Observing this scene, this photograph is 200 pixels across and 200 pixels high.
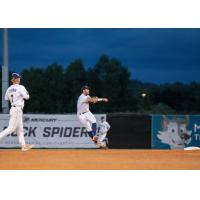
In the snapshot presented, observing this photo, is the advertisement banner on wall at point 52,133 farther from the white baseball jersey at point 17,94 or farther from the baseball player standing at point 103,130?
the white baseball jersey at point 17,94

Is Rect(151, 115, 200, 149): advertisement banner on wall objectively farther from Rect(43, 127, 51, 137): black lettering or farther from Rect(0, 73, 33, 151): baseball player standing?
Rect(0, 73, 33, 151): baseball player standing

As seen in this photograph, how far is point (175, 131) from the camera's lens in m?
24.1

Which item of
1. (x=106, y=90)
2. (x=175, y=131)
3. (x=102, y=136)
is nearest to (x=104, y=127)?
(x=102, y=136)

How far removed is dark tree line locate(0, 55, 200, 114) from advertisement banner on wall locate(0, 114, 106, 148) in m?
19.1

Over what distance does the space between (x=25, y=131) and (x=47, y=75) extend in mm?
26755

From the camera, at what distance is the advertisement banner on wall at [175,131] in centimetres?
2383

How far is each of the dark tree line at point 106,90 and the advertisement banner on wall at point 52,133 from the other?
19052 millimetres

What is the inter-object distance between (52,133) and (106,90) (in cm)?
3059

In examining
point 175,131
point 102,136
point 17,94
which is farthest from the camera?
point 175,131

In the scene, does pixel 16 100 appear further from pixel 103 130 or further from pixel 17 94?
pixel 103 130

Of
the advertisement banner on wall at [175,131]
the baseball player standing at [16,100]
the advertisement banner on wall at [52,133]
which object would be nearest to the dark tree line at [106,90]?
the advertisement banner on wall at [52,133]

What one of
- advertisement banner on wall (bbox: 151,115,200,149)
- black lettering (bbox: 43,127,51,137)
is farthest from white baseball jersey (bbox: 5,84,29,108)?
advertisement banner on wall (bbox: 151,115,200,149)

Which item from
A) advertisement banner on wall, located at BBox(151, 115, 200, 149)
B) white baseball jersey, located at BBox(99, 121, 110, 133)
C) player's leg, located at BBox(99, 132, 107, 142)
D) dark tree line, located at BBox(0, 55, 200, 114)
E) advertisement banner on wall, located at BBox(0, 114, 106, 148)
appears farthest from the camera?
dark tree line, located at BBox(0, 55, 200, 114)

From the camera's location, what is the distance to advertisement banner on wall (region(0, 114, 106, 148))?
2353 cm
